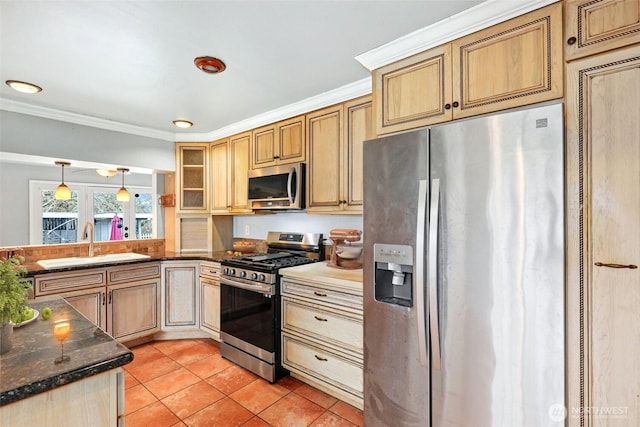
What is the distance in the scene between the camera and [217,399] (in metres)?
2.22

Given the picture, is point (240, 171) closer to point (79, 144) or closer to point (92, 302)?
point (79, 144)

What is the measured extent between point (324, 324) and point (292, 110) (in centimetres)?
188

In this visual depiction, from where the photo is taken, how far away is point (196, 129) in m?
3.56

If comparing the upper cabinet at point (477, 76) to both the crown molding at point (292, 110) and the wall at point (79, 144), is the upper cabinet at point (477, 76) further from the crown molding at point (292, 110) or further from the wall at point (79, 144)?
the wall at point (79, 144)

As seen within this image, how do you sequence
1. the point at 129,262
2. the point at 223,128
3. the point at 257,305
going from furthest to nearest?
the point at 223,128 → the point at 129,262 → the point at 257,305

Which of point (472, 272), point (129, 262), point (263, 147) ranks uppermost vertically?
point (263, 147)

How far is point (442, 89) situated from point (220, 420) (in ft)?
8.04

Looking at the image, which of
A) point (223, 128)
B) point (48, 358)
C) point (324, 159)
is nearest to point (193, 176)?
point (223, 128)

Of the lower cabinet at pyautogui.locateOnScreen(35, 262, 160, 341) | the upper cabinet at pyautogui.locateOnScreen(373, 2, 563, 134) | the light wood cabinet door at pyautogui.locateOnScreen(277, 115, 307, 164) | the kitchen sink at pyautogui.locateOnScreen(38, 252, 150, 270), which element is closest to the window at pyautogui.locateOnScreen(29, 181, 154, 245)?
the kitchen sink at pyautogui.locateOnScreen(38, 252, 150, 270)

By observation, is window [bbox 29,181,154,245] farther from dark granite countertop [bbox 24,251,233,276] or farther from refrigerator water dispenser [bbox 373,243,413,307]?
refrigerator water dispenser [bbox 373,243,413,307]

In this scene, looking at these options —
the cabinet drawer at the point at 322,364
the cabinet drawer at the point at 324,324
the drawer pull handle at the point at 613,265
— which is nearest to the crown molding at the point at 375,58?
the drawer pull handle at the point at 613,265

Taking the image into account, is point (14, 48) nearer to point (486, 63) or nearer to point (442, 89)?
point (442, 89)

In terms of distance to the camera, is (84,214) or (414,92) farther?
(84,214)

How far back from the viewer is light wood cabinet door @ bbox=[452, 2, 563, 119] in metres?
1.33
